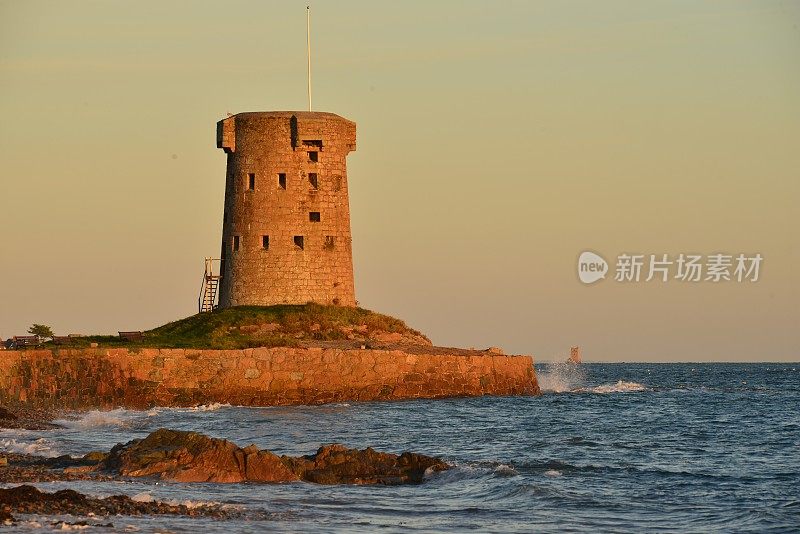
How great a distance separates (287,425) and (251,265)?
1649cm

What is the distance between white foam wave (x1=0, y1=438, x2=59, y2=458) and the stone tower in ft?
73.3

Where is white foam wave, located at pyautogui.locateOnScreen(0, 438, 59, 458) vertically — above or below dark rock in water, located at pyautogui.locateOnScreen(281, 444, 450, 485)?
above

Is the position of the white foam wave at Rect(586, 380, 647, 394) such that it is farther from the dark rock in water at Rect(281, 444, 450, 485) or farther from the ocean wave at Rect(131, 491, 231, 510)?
the ocean wave at Rect(131, 491, 231, 510)

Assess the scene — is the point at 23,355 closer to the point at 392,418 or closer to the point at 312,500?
the point at 392,418

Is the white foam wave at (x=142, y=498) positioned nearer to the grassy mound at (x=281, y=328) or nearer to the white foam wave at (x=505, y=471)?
the white foam wave at (x=505, y=471)

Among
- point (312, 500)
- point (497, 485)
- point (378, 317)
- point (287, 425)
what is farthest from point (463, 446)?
point (378, 317)

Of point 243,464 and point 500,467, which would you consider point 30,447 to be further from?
point 500,467

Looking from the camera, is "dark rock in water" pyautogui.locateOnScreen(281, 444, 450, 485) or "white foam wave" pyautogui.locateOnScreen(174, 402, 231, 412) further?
"white foam wave" pyautogui.locateOnScreen(174, 402, 231, 412)

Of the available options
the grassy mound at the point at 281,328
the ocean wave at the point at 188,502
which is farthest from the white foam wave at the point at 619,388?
the ocean wave at the point at 188,502

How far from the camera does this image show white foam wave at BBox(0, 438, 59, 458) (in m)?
28.1

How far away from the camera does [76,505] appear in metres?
19.5

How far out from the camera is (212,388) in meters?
43.2

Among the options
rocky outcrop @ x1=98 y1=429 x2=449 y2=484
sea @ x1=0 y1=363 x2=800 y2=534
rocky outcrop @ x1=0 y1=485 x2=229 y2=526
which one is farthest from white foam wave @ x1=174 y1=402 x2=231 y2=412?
rocky outcrop @ x1=0 y1=485 x2=229 y2=526

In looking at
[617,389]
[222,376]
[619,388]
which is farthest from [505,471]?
[619,388]
